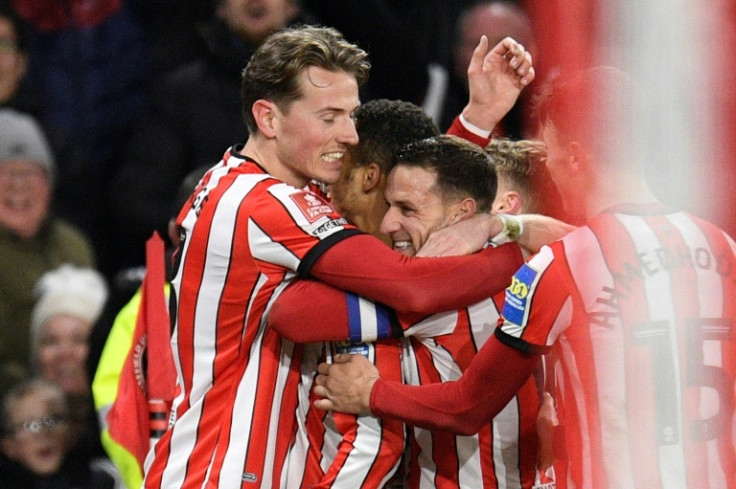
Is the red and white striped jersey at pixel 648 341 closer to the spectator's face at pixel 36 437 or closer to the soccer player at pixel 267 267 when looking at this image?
the soccer player at pixel 267 267

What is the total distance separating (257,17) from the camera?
483 centimetres

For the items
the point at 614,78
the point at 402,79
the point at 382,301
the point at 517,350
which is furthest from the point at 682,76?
the point at 402,79

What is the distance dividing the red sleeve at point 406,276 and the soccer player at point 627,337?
7.0 inches

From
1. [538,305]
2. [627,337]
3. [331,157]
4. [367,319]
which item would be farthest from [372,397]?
[627,337]

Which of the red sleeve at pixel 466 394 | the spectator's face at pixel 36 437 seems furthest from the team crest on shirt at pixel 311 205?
the spectator's face at pixel 36 437

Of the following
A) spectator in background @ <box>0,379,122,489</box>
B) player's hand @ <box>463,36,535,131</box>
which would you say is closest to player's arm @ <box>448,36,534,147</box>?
player's hand @ <box>463,36,535,131</box>

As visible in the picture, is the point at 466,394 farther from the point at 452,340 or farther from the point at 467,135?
the point at 467,135

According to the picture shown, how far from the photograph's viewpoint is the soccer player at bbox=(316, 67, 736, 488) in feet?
7.09

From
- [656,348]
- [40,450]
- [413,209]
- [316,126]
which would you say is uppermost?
[316,126]

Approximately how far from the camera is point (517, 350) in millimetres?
2516

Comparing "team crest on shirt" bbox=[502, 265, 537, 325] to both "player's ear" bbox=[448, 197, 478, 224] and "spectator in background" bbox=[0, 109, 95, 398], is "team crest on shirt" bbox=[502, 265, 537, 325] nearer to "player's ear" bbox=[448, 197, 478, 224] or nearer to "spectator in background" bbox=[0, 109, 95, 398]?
"player's ear" bbox=[448, 197, 478, 224]

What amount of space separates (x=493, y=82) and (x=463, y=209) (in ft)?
1.59

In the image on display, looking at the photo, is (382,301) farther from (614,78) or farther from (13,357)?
(13,357)

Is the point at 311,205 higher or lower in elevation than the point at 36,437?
higher
